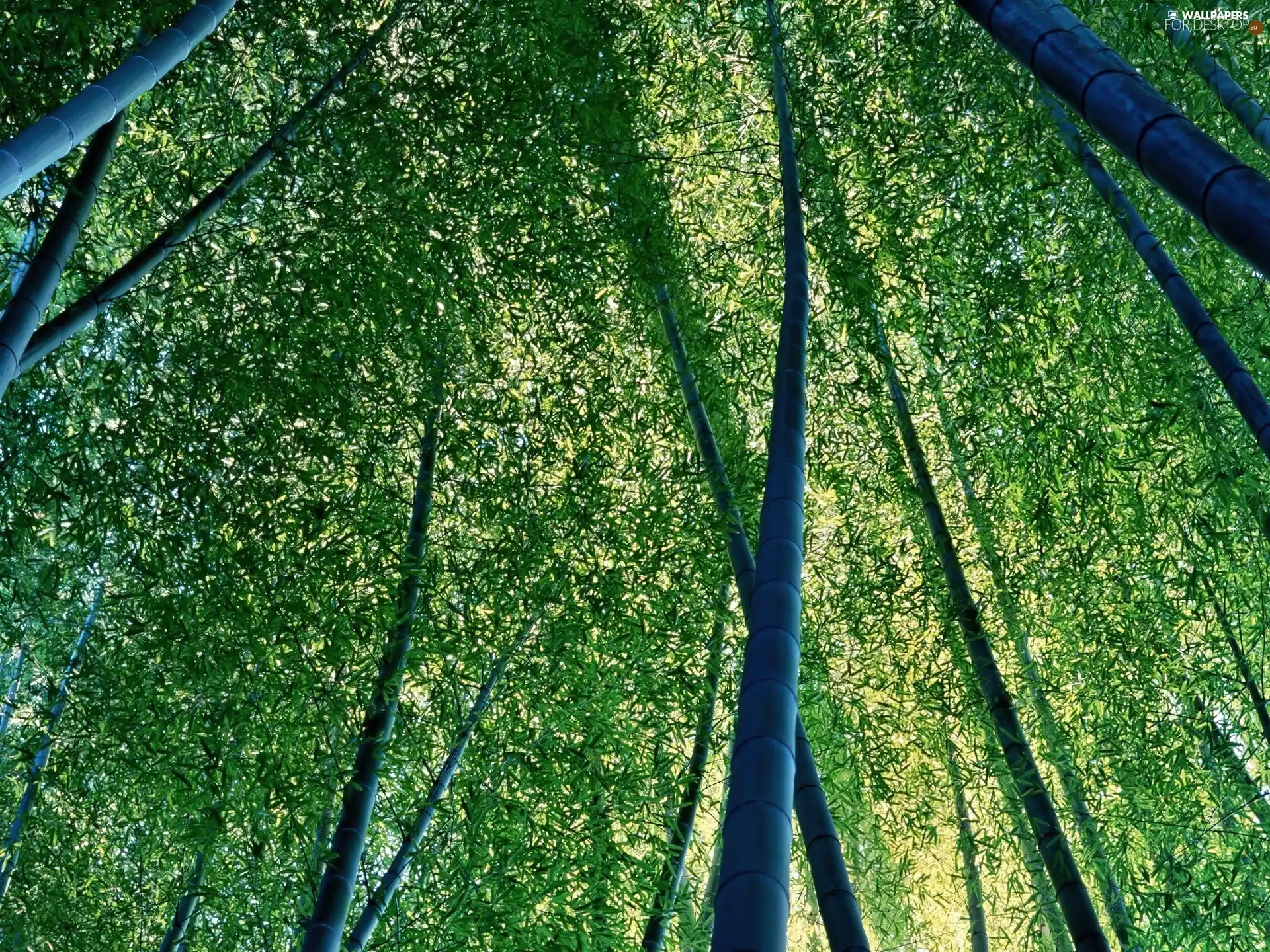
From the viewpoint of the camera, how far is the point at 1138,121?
1554 mm

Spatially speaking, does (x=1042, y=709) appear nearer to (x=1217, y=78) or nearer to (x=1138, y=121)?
(x=1217, y=78)

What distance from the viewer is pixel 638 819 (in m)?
4.43

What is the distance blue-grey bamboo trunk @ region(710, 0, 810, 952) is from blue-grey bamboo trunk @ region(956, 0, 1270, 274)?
0.69 metres

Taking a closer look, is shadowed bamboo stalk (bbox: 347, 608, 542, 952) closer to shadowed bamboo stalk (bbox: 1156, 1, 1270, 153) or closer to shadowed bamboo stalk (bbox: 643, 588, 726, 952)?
shadowed bamboo stalk (bbox: 643, 588, 726, 952)

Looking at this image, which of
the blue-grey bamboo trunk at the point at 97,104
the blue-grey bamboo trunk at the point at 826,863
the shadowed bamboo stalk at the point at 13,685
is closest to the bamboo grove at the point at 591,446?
the blue-grey bamboo trunk at the point at 97,104

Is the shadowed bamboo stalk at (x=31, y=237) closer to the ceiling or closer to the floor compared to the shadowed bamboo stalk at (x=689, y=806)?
closer to the ceiling

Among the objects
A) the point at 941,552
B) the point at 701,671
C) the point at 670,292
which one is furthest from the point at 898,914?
the point at 670,292

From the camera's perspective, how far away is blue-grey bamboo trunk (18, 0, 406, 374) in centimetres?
316

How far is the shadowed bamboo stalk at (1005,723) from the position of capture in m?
2.83

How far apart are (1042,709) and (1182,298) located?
263 cm

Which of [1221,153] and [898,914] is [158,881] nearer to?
[898,914]

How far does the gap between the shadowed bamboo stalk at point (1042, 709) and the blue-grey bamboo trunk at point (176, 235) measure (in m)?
2.68

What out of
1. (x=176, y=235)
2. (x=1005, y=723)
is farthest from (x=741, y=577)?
(x=176, y=235)

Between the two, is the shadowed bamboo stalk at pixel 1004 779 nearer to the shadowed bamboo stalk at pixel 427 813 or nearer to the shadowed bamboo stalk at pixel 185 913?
the shadowed bamboo stalk at pixel 427 813
